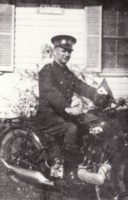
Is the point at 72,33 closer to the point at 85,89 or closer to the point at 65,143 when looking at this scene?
the point at 85,89

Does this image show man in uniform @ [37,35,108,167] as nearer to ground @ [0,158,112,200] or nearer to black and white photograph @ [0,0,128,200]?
black and white photograph @ [0,0,128,200]

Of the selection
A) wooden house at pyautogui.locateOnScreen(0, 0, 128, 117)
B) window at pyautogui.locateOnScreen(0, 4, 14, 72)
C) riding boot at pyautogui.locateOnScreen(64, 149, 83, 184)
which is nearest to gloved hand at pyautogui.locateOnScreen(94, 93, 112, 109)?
riding boot at pyautogui.locateOnScreen(64, 149, 83, 184)

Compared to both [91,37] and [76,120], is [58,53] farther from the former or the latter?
[91,37]

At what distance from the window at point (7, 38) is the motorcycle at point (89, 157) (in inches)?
175

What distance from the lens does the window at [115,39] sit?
31.7 ft

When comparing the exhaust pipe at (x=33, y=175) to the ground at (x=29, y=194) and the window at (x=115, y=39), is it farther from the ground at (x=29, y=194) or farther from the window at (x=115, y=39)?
the window at (x=115, y=39)

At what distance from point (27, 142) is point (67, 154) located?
2.08ft

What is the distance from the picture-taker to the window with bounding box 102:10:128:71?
966cm

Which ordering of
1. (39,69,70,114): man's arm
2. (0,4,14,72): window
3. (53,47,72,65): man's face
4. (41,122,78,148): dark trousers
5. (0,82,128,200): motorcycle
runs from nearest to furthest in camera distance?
1. (0,82,128,200): motorcycle
2. (41,122,78,148): dark trousers
3. (39,69,70,114): man's arm
4. (53,47,72,65): man's face
5. (0,4,14,72): window

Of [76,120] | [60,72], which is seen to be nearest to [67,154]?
[76,120]

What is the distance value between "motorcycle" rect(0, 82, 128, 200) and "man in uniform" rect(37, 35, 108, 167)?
0.12m

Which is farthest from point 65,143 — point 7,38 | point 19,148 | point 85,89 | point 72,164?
point 7,38

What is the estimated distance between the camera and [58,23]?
9562mm

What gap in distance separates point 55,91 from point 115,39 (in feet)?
17.1
